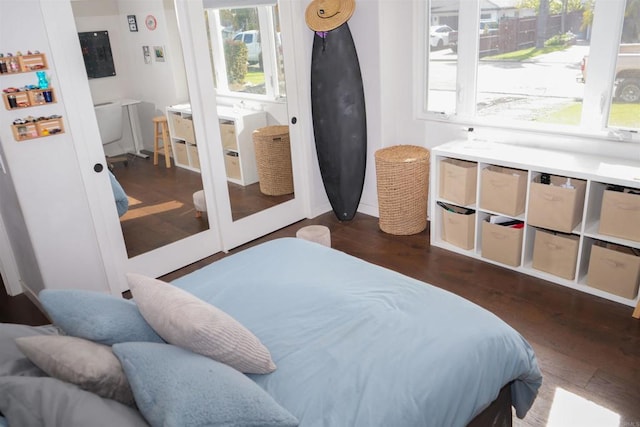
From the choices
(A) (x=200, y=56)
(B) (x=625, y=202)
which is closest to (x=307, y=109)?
(A) (x=200, y=56)

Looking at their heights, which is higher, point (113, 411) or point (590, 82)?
point (590, 82)

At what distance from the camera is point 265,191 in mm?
3906

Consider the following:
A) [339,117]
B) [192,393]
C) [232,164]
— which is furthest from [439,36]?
[192,393]

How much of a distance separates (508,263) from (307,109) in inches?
75.3

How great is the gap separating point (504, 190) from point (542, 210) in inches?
10.2

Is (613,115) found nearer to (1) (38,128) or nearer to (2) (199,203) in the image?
(2) (199,203)

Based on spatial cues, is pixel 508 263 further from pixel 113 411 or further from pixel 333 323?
pixel 113 411

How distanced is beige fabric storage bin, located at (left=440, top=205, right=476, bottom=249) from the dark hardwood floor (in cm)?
11

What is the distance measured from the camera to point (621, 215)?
2670 millimetres

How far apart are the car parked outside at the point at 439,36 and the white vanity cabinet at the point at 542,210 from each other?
73cm

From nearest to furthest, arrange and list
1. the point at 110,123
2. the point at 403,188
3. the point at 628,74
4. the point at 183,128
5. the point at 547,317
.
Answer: the point at 547,317 < the point at 628,74 < the point at 110,123 < the point at 183,128 < the point at 403,188

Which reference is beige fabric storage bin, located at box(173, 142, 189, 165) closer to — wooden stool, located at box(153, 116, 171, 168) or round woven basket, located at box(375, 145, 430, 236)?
wooden stool, located at box(153, 116, 171, 168)

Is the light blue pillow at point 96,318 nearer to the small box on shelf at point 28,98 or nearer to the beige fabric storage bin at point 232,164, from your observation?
the small box on shelf at point 28,98

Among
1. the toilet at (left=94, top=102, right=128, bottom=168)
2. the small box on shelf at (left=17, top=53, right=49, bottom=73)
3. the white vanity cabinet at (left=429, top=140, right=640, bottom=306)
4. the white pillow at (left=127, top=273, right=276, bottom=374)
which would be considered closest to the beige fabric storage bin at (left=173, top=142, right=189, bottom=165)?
the toilet at (left=94, top=102, right=128, bottom=168)
